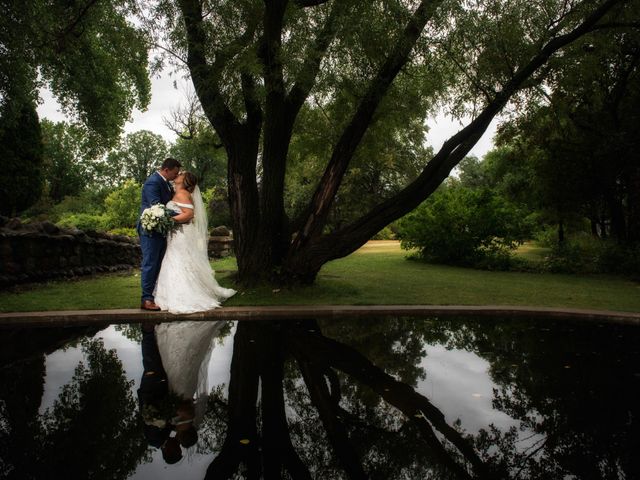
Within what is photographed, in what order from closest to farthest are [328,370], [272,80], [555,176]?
[328,370], [272,80], [555,176]

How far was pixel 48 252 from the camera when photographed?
10.3 m

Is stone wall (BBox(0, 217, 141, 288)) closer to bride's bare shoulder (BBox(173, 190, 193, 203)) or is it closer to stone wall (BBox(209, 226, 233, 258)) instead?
bride's bare shoulder (BBox(173, 190, 193, 203))

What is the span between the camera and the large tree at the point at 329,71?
26.2ft

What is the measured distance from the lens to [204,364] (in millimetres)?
4684

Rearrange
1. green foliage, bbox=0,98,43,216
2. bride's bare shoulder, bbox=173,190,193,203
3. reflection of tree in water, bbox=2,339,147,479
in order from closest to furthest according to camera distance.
Answer: reflection of tree in water, bbox=2,339,147,479 → bride's bare shoulder, bbox=173,190,193,203 → green foliage, bbox=0,98,43,216

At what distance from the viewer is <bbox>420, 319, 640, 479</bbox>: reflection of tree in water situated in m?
2.81

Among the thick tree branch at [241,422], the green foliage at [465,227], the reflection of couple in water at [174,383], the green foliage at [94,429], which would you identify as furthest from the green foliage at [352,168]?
the green foliage at [94,429]

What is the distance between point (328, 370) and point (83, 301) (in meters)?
5.48

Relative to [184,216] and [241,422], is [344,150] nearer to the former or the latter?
[184,216]

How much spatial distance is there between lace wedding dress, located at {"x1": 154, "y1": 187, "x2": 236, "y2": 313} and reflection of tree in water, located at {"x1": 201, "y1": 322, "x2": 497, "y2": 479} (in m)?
2.46

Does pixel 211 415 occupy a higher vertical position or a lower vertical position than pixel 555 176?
lower

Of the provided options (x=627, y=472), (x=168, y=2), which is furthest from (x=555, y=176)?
(x=627, y=472)

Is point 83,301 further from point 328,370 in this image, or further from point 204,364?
point 328,370

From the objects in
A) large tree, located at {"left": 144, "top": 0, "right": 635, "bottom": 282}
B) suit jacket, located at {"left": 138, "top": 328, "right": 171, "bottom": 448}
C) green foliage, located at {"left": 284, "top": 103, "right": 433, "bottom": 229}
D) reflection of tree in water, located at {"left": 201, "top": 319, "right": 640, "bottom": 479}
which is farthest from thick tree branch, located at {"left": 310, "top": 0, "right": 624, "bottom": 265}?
suit jacket, located at {"left": 138, "top": 328, "right": 171, "bottom": 448}
